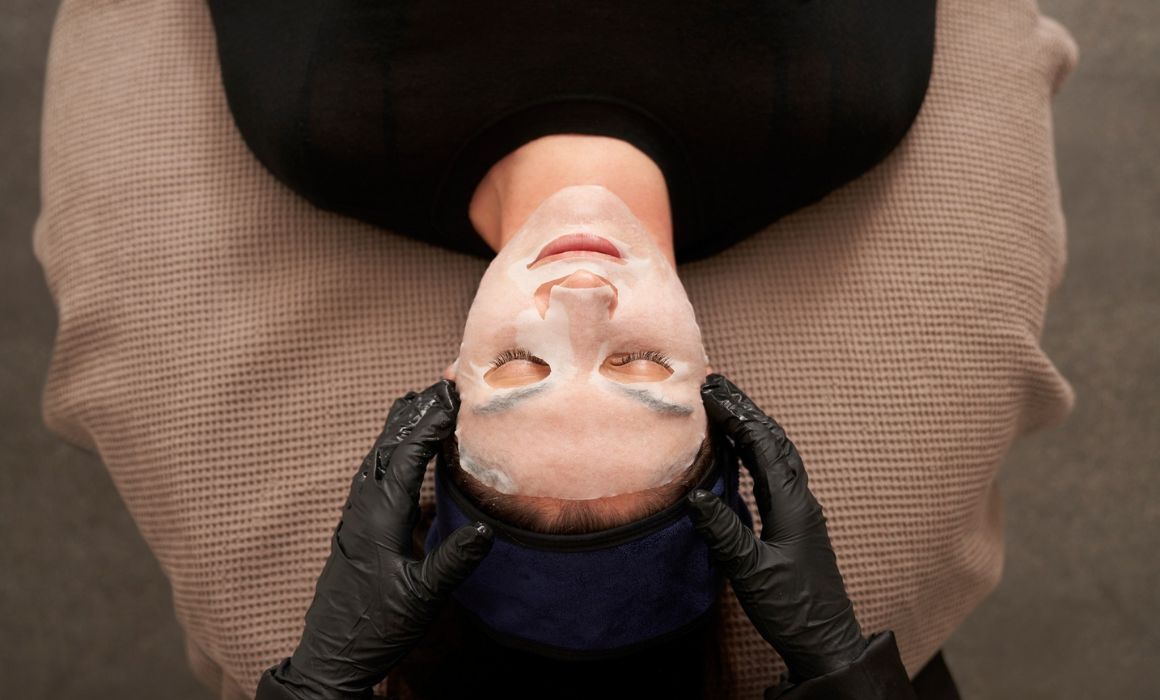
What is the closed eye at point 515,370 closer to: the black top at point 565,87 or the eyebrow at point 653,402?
the eyebrow at point 653,402

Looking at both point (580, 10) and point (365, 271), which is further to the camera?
point (365, 271)

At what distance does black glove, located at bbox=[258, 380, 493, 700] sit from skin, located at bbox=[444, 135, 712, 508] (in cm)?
8

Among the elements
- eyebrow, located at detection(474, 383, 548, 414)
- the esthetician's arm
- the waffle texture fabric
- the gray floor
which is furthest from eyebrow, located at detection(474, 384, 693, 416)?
the gray floor

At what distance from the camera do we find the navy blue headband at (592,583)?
940 mm

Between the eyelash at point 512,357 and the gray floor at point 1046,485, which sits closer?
the eyelash at point 512,357

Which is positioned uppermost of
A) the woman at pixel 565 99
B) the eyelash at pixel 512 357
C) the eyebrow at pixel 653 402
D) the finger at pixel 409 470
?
the woman at pixel 565 99

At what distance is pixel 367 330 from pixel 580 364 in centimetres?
46

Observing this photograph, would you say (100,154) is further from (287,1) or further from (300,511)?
(300,511)

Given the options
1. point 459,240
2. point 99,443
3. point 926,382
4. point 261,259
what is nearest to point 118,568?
point 99,443

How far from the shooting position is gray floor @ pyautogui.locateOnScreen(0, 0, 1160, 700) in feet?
5.95

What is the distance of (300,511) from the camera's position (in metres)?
1.26

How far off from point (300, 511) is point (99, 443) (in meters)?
0.32

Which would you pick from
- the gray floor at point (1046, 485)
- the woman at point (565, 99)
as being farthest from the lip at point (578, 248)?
the gray floor at point (1046, 485)

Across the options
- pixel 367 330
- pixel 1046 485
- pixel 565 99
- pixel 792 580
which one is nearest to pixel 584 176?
pixel 565 99
